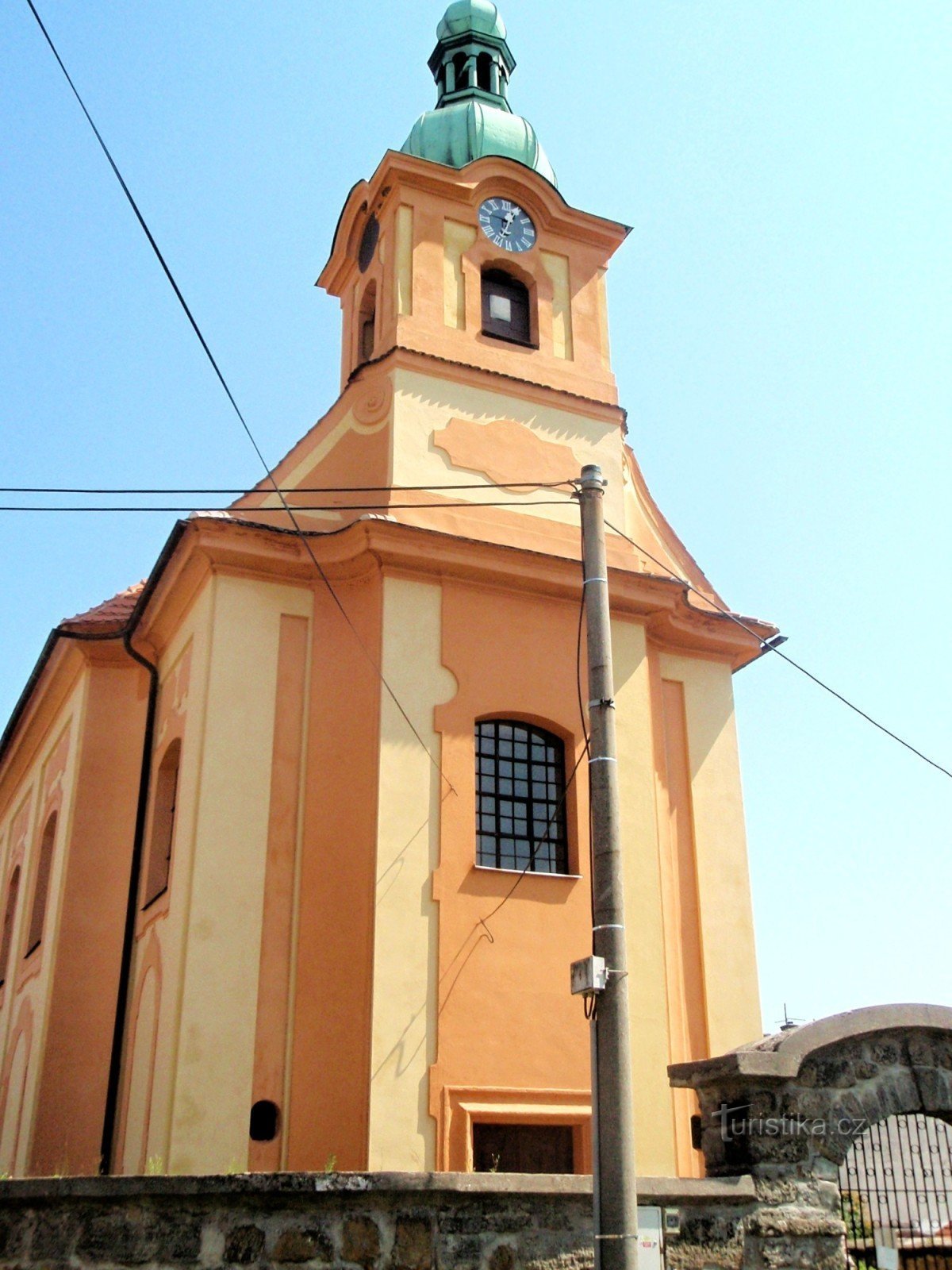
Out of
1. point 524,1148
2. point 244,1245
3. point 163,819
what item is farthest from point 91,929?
point 244,1245

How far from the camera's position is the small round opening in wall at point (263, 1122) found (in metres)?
12.5

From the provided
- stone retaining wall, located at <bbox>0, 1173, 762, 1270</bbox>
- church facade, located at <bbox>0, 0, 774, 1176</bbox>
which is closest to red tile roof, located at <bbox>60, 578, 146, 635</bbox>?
church facade, located at <bbox>0, 0, 774, 1176</bbox>

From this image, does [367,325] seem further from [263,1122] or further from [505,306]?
[263,1122]

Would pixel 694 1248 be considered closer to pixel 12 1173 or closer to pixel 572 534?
pixel 572 534

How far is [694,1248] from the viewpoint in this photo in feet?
27.8

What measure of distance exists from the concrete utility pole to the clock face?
1100cm

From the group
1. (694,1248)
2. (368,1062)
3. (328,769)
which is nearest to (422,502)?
(328,769)

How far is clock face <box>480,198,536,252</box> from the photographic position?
1862cm

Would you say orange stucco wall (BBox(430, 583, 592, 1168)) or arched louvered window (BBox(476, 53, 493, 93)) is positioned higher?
arched louvered window (BBox(476, 53, 493, 93))

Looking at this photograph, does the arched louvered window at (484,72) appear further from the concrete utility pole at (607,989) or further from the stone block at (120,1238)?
the stone block at (120,1238)

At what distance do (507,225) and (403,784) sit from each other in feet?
29.8

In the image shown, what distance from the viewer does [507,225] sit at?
1884cm

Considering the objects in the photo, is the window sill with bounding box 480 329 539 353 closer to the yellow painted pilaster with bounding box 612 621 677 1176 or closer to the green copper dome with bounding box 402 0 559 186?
the green copper dome with bounding box 402 0 559 186

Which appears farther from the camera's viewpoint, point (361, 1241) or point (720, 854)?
point (720, 854)
